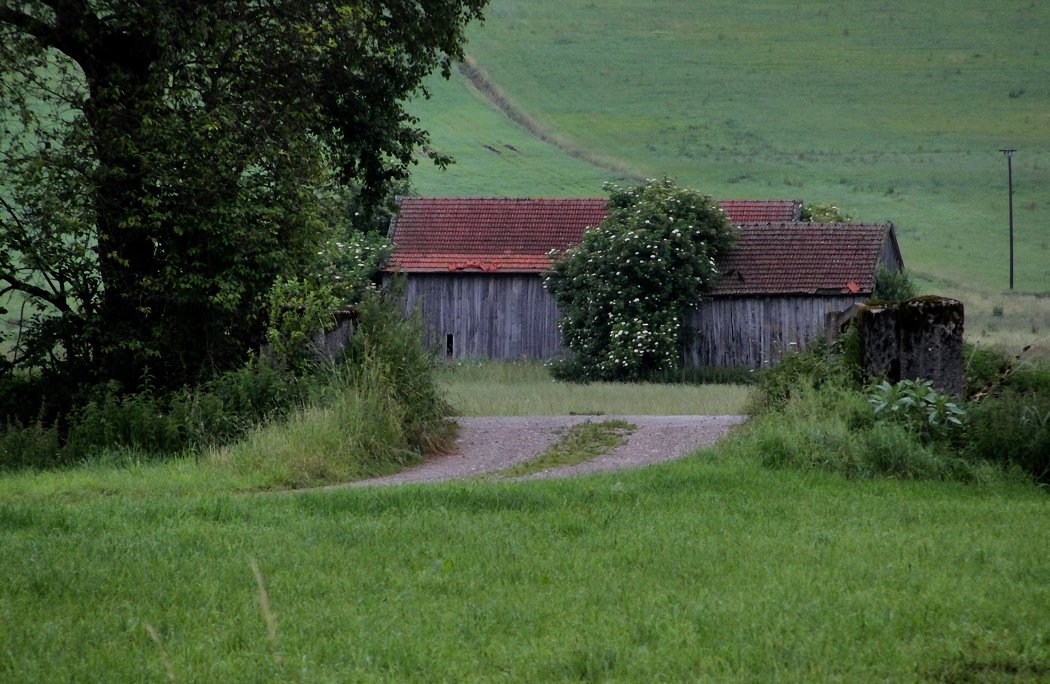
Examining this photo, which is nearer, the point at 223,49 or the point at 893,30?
the point at 223,49

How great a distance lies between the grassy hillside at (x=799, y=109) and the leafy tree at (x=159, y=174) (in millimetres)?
50658

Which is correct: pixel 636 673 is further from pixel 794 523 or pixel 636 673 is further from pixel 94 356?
pixel 94 356

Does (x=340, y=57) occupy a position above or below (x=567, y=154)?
below

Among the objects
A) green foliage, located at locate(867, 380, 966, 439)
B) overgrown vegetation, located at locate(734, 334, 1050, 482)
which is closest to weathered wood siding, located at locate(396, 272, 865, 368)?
overgrown vegetation, located at locate(734, 334, 1050, 482)

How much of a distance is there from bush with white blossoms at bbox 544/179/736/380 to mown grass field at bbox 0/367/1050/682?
25.6m

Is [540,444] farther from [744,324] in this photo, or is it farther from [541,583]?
[744,324]

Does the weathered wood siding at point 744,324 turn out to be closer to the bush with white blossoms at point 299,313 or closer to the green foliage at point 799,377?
the bush with white blossoms at point 299,313

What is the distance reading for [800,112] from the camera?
10400 centimetres

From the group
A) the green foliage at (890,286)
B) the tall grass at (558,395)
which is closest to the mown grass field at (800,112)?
the green foliage at (890,286)

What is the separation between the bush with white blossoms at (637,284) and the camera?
3753 centimetres

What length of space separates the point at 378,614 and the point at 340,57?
44.5 ft

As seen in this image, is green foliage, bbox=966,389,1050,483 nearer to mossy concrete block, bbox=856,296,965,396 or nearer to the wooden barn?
mossy concrete block, bbox=856,296,965,396

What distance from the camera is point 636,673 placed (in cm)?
621

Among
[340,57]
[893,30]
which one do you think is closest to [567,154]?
[893,30]
